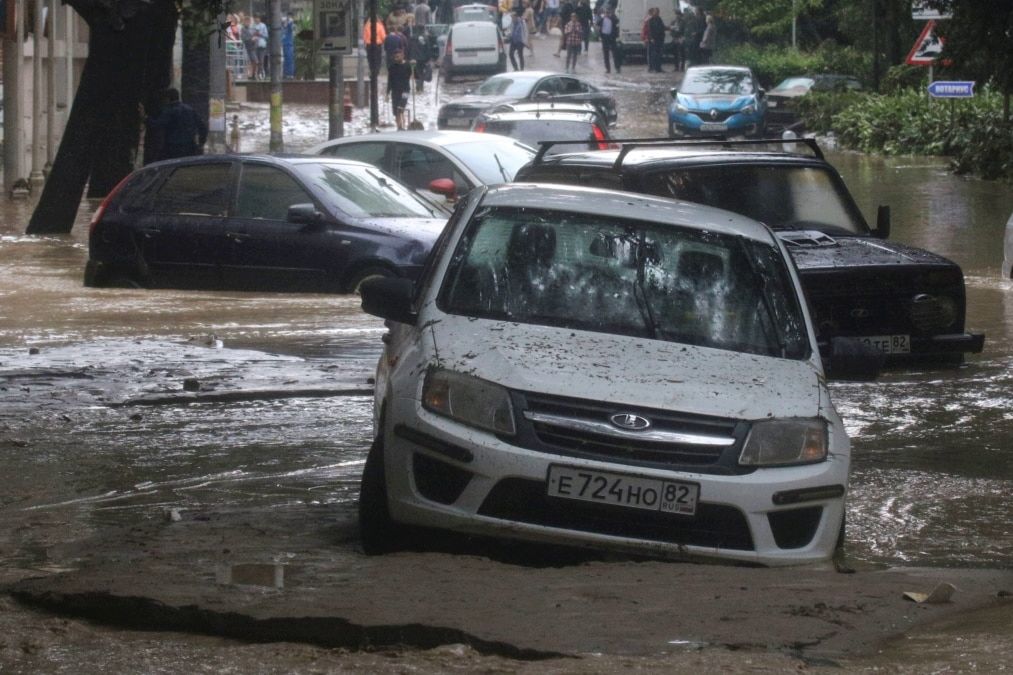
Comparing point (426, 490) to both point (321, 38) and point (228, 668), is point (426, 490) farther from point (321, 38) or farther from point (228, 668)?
point (321, 38)

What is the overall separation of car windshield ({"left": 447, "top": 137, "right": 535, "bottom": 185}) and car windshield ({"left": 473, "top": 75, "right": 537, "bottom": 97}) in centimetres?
2133

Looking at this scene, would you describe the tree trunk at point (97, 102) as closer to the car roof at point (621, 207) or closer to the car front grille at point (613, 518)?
the car roof at point (621, 207)

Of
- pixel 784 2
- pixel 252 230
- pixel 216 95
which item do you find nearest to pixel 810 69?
pixel 784 2

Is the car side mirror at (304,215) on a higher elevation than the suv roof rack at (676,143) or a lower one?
lower

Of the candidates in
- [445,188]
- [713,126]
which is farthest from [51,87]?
[713,126]

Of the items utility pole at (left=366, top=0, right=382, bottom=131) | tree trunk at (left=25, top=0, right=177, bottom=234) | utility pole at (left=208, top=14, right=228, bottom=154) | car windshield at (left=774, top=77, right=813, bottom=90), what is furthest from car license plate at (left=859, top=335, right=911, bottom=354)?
car windshield at (left=774, top=77, right=813, bottom=90)

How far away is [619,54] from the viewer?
58969 mm

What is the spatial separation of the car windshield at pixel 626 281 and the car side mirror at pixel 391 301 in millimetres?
141

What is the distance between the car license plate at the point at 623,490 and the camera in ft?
19.5

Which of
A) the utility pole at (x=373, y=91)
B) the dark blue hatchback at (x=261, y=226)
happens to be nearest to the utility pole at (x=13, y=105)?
the dark blue hatchback at (x=261, y=226)

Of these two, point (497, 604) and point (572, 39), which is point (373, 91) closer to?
point (572, 39)

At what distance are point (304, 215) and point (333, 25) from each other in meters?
12.6

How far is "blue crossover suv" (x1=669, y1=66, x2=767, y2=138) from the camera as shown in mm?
41312

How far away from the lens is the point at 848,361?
24.1ft
